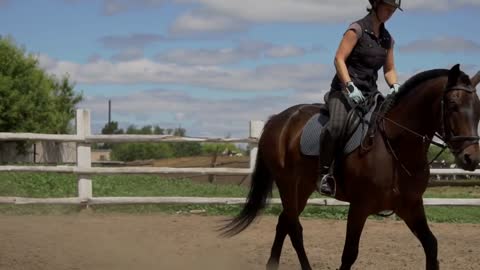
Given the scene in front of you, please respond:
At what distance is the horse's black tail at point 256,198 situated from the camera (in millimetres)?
7984

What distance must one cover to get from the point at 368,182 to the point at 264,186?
2249 millimetres

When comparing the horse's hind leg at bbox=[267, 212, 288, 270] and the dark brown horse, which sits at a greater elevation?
the dark brown horse

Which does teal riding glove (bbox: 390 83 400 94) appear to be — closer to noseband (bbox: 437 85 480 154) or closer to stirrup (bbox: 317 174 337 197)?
noseband (bbox: 437 85 480 154)

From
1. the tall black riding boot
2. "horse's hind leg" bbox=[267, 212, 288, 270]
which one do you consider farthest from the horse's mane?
"horse's hind leg" bbox=[267, 212, 288, 270]

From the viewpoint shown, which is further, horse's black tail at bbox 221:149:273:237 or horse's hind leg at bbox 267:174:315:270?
horse's black tail at bbox 221:149:273:237

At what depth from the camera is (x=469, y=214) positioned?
41.4 feet

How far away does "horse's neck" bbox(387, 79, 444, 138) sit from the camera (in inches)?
232

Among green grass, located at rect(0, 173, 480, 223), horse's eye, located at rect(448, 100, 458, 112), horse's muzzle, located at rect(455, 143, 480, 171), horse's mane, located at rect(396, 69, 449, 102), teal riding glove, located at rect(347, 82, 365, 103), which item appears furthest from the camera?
green grass, located at rect(0, 173, 480, 223)

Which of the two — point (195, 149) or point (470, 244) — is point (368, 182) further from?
point (195, 149)

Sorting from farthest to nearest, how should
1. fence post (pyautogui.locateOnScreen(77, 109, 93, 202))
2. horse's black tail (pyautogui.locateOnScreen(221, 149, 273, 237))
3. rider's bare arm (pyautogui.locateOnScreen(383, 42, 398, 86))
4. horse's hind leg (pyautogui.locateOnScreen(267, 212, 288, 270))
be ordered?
1. fence post (pyautogui.locateOnScreen(77, 109, 93, 202))
2. horse's black tail (pyautogui.locateOnScreen(221, 149, 273, 237))
3. horse's hind leg (pyautogui.locateOnScreen(267, 212, 288, 270))
4. rider's bare arm (pyautogui.locateOnScreen(383, 42, 398, 86))

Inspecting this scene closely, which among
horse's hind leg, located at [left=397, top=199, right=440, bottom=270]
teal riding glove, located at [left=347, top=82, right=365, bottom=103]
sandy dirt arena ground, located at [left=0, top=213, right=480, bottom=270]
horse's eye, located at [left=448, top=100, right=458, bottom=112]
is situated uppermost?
teal riding glove, located at [left=347, top=82, right=365, bottom=103]

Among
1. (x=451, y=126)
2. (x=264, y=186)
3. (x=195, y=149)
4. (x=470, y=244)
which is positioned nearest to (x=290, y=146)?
(x=264, y=186)

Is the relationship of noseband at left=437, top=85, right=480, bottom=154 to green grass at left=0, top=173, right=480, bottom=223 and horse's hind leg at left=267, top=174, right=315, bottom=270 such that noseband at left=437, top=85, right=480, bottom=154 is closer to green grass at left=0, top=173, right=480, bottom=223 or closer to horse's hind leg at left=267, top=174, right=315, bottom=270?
horse's hind leg at left=267, top=174, right=315, bottom=270

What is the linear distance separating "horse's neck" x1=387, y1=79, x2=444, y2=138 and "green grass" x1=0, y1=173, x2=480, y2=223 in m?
5.90
